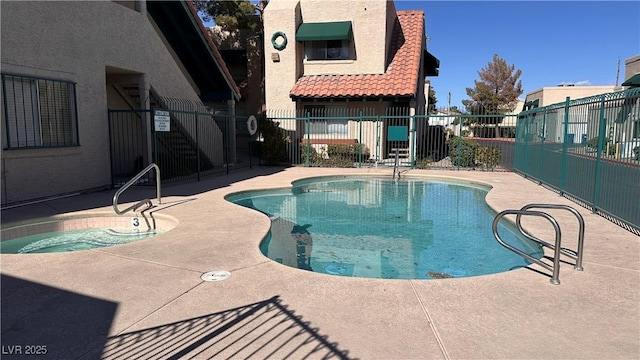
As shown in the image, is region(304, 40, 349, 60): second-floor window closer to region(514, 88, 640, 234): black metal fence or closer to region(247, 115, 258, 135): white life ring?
region(247, 115, 258, 135): white life ring

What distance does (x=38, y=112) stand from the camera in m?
9.52

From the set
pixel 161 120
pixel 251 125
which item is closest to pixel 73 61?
pixel 161 120

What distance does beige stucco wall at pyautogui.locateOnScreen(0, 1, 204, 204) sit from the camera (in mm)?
8766

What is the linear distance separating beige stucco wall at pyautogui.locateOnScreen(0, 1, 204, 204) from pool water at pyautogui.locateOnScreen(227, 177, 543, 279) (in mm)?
3936

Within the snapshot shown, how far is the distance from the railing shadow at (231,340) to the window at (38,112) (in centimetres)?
743

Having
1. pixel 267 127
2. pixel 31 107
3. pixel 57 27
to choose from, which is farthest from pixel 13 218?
pixel 267 127

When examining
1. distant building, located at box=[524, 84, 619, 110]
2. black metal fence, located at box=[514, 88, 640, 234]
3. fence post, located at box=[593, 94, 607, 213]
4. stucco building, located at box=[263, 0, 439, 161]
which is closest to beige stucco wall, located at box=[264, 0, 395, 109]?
stucco building, located at box=[263, 0, 439, 161]

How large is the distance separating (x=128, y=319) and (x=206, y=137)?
1358cm

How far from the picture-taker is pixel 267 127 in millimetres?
18859

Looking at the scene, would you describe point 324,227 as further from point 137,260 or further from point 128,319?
Answer: point 128,319

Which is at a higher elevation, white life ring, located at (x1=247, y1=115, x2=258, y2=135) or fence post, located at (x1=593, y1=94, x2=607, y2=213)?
white life ring, located at (x1=247, y1=115, x2=258, y2=135)

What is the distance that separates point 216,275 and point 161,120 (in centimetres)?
794

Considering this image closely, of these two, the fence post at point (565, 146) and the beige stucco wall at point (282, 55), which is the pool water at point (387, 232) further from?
the beige stucco wall at point (282, 55)

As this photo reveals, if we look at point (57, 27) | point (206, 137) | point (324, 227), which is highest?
point (57, 27)
